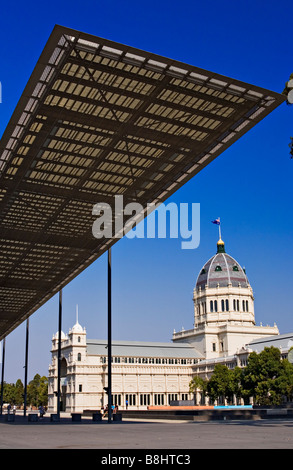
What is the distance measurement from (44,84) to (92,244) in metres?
23.5

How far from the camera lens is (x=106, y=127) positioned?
27.5 meters

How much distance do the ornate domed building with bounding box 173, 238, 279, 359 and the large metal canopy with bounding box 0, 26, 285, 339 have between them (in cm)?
9824

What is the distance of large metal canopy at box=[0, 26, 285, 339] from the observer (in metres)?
22.6

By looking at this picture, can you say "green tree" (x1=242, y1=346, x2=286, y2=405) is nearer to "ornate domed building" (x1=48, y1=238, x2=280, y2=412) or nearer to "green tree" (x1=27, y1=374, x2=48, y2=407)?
"ornate domed building" (x1=48, y1=238, x2=280, y2=412)

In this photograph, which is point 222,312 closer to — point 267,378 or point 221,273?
point 221,273

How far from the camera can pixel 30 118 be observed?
25.7 m

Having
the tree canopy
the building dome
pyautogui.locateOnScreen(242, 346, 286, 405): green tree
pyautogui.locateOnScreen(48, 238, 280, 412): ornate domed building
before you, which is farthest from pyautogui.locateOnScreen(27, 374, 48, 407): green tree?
pyautogui.locateOnScreen(242, 346, 286, 405): green tree

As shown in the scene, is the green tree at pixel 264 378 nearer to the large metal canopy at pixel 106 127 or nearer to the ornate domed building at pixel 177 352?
the ornate domed building at pixel 177 352

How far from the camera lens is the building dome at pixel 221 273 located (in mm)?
142625

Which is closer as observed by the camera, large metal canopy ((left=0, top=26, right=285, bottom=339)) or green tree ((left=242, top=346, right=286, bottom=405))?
large metal canopy ((left=0, top=26, right=285, bottom=339))

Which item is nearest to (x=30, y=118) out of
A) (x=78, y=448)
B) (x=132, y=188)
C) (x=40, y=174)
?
(x=40, y=174)

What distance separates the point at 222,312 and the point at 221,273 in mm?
10504

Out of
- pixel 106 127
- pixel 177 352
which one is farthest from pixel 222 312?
pixel 106 127
